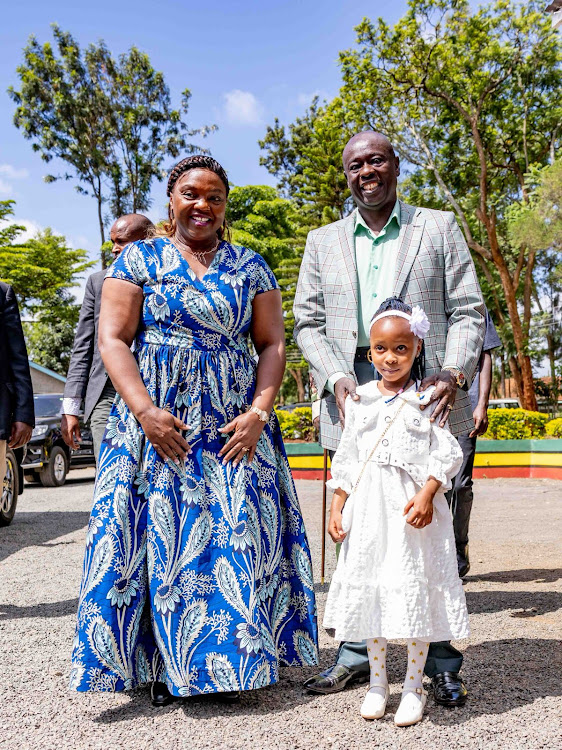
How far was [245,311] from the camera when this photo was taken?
327cm

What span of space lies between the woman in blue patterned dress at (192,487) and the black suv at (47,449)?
10.5m

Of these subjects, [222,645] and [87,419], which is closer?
[222,645]

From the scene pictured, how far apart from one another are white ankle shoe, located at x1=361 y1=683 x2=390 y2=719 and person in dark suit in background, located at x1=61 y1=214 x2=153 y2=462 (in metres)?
2.17

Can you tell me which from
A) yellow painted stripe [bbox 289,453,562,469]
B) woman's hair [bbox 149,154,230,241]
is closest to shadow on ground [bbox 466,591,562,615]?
woman's hair [bbox 149,154,230,241]

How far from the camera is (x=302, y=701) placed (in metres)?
3.02

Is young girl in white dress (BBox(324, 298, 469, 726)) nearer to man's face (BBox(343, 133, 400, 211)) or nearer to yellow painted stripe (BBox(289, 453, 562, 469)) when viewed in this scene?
man's face (BBox(343, 133, 400, 211))

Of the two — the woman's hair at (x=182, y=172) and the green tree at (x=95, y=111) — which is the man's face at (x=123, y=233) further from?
the green tree at (x=95, y=111)

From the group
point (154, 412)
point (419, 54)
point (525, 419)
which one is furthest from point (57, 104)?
point (154, 412)

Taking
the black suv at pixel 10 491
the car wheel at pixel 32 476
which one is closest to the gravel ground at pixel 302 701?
the black suv at pixel 10 491

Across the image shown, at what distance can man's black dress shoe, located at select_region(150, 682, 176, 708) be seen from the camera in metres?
3.00

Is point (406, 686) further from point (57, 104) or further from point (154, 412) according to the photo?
point (57, 104)

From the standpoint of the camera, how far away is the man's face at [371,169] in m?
3.29

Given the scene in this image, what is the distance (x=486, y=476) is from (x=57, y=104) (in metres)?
25.3

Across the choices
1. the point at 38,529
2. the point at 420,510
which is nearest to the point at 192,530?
the point at 420,510
